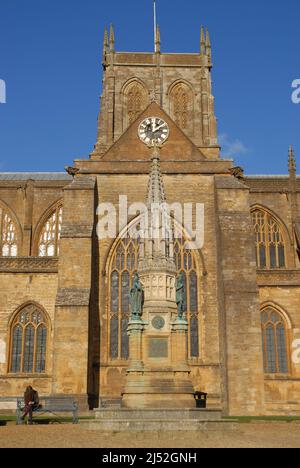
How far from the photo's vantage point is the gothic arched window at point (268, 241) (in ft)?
119

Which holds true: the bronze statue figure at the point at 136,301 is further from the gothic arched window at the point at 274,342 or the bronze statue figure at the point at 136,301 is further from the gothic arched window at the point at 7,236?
the gothic arched window at the point at 7,236

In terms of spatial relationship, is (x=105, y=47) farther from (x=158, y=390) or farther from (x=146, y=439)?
(x=146, y=439)

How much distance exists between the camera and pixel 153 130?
3175 cm

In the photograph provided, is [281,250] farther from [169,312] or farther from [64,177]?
[169,312]

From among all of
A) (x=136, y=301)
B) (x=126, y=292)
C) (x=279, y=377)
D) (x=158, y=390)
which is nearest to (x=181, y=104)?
(x=126, y=292)

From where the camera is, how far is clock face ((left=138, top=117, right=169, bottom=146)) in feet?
103

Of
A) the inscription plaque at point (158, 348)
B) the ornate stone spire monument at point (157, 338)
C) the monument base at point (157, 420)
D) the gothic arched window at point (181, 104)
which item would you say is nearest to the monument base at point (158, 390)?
the ornate stone spire monument at point (157, 338)

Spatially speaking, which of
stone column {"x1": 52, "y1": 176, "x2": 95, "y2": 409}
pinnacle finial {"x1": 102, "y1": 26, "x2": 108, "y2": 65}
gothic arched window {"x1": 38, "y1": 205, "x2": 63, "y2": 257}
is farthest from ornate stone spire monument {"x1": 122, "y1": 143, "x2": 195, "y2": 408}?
pinnacle finial {"x1": 102, "y1": 26, "x2": 108, "y2": 65}

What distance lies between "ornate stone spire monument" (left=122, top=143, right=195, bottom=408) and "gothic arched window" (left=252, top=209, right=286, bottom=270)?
19.2m

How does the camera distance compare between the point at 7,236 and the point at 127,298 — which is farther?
the point at 7,236

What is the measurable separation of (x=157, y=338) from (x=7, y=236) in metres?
23.3

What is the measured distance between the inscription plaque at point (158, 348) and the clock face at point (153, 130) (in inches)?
641

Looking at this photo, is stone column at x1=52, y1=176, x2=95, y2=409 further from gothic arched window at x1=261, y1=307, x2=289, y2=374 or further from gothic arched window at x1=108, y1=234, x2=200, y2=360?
gothic arched window at x1=261, y1=307, x2=289, y2=374
